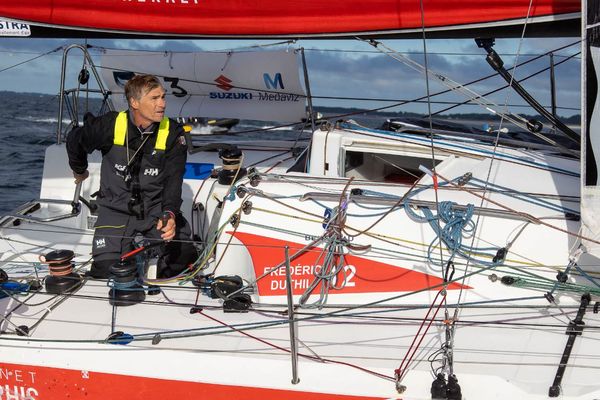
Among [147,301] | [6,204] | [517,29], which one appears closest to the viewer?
[147,301]

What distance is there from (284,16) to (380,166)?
1.42 m

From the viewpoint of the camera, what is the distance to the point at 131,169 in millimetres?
3385

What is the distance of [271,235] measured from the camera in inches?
132

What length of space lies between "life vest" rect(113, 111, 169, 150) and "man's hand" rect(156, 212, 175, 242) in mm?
362

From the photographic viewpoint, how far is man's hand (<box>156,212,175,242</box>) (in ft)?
10.3

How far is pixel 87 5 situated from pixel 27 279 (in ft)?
4.53

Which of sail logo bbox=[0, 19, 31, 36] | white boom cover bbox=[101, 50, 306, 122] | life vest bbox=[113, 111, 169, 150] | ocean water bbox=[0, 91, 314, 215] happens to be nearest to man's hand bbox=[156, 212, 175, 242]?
life vest bbox=[113, 111, 169, 150]

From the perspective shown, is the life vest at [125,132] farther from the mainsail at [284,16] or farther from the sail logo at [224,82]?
the sail logo at [224,82]

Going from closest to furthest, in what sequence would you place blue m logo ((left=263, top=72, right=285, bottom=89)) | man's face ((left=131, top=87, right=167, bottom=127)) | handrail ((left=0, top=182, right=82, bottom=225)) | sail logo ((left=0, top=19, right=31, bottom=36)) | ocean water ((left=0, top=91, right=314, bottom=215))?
man's face ((left=131, top=87, right=167, bottom=127))
sail logo ((left=0, top=19, right=31, bottom=36))
handrail ((left=0, top=182, right=82, bottom=225))
blue m logo ((left=263, top=72, right=285, bottom=89))
ocean water ((left=0, top=91, right=314, bottom=215))

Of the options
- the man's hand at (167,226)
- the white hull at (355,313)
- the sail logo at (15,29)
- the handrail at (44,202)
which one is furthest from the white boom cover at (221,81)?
the man's hand at (167,226)

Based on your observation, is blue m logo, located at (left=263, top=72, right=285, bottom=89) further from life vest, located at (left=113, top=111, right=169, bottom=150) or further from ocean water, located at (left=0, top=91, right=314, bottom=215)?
life vest, located at (left=113, top=111, right=169, bottom=150)

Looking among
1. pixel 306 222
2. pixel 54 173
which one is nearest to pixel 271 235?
pixel 306 222

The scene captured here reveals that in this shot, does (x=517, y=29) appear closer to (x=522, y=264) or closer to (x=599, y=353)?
(x=522, y=264)

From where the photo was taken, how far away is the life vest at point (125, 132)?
3.36 meters
